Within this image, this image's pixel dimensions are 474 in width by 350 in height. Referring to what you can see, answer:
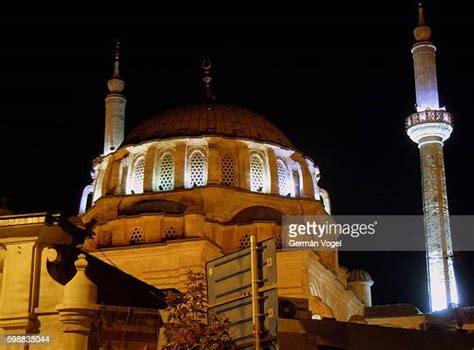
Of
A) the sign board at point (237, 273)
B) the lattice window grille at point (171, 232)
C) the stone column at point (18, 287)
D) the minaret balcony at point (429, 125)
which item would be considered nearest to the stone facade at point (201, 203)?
the lattice window grille at point (171, 232)

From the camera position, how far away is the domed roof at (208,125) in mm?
37594

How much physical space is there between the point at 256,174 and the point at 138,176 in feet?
16.1

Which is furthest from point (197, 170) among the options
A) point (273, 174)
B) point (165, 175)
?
point (273, 174)

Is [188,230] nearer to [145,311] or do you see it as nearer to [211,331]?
[145,311]

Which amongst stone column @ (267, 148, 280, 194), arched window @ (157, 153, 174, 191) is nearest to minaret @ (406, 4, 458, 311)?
stone column @ (267, 148, 280, 194)

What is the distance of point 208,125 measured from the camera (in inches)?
1489

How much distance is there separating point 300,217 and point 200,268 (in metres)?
5.72

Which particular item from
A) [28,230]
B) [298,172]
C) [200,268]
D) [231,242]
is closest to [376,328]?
[28,230]

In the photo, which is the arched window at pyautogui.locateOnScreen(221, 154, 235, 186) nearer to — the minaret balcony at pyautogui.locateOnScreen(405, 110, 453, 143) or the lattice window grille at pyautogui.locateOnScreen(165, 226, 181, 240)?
the lattice window grille at pyautogui.locateOnScreen(165, 226, 181, 240)

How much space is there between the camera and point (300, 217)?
3609 centimetres

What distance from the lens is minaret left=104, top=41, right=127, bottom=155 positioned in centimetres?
4309

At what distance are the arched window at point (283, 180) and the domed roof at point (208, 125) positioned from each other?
1.16 meters

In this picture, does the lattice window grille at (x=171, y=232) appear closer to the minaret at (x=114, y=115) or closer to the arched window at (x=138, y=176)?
the arched window at (x=138, y=176)

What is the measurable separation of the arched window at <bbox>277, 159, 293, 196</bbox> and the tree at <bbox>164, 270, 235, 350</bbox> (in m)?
24.0
